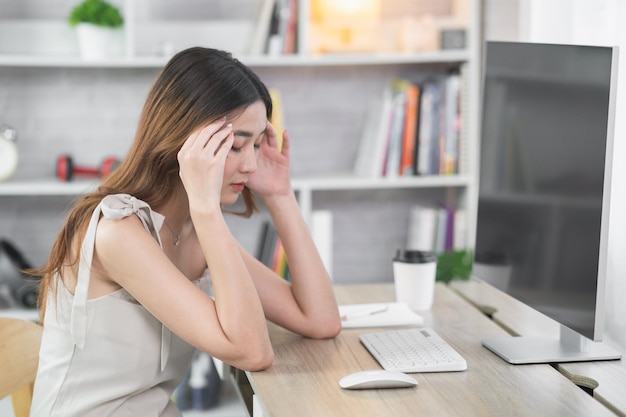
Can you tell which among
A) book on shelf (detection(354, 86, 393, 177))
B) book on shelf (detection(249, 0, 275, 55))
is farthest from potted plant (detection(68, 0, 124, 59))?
book on shelf (detection(354, 86, 393, 177))

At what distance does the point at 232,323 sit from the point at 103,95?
201 centimetres

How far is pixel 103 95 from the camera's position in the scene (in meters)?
3.29

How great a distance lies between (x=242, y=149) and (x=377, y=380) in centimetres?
53

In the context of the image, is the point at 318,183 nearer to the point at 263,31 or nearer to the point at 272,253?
the point at 272,253

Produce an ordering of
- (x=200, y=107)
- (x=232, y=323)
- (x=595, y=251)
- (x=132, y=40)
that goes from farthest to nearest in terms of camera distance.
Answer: (x=132, y=40), (x=200, y=107), (x=232, y=323), (x=595, y=251)

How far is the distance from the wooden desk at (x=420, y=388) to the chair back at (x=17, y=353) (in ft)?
1.41

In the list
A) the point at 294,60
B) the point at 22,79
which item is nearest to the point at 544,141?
the point at 294,60

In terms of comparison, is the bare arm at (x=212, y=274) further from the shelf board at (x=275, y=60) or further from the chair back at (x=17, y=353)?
the shelf board at (x=275, y=60)

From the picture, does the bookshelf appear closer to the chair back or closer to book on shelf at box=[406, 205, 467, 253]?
book on shelf at box=[406, 205, 467, 253]

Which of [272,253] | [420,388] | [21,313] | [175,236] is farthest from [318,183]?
[420,388]

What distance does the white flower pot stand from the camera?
3.04 meters

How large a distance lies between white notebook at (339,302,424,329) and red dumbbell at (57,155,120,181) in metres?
1.45

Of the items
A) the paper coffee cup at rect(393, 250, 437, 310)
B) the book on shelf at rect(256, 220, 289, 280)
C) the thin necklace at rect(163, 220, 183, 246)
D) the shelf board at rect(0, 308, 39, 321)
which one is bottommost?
the shelf board at rect(0, 308, 39, 321)

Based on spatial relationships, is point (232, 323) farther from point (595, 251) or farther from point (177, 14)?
point (177, 14)
